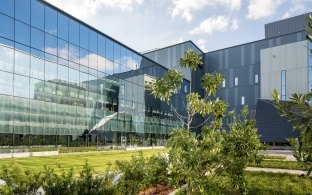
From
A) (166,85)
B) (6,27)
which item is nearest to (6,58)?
(6,27)

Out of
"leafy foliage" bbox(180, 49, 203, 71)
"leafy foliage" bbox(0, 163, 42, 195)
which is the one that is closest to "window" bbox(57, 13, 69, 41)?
"leafy foliage" bbox(180, 49, 203, 71)

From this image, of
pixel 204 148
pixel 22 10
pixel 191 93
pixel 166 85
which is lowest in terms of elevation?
pixel 204 148

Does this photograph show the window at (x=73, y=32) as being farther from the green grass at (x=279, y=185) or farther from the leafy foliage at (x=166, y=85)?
the leafy foliage at (x=166, y=85)

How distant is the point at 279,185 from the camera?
52.1ft

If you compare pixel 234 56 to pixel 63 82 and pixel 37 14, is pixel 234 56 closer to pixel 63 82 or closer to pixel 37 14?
pixel 63 82

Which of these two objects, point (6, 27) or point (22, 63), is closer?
point (6, 27)

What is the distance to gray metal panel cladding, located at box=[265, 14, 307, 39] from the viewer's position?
8146cm

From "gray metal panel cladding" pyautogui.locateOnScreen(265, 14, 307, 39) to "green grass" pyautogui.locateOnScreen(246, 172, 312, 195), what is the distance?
69370 mm

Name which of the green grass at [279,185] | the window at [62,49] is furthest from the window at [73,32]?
the green grass at [279,185]

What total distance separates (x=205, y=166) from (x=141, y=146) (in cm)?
5170

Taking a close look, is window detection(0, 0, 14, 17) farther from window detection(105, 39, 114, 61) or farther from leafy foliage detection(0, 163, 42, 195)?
leafy foliage detection(0, 163, 42, 195)

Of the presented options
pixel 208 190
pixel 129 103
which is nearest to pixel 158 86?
pixel 208 190

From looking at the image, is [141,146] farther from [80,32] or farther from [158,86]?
[158,86]

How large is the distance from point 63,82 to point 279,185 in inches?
1251
